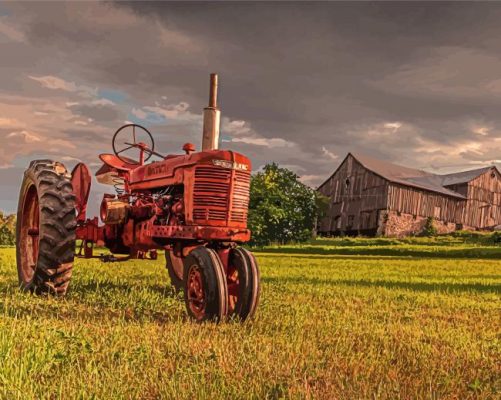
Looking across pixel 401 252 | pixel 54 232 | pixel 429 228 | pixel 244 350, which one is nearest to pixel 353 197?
pixel 429 228

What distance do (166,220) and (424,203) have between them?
4795 cm

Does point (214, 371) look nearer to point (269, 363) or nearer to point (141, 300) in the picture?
point (269, 363)

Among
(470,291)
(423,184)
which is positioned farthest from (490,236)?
(470,291)

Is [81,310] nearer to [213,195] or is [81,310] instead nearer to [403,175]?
[213,195]

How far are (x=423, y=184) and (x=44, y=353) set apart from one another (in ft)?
171

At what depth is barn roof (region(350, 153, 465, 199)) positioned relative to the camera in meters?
51.4

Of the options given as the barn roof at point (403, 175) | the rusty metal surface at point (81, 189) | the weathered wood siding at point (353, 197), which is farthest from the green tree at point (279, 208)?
the rusty metal surface at point (81, 189)

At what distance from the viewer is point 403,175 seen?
2100 inches

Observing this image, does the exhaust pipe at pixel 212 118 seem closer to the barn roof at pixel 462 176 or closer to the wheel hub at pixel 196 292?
the wheel hub at pixel 196 292

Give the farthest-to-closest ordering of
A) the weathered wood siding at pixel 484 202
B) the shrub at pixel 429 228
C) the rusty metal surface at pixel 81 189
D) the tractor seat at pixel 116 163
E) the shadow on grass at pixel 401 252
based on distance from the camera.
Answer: the weathered wood siding at pixel 484 202
the shrub at pixel 429 228
the shadow on grass at pixel 401 252
the rusty metal surface at pixel 81 189
the tractor seat at pixel 116 163

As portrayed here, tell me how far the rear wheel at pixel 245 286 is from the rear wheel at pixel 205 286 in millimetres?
250

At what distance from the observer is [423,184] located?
5309cm

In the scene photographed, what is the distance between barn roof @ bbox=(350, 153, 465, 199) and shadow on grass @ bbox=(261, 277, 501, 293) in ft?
120

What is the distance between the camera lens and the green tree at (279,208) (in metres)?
38.3
